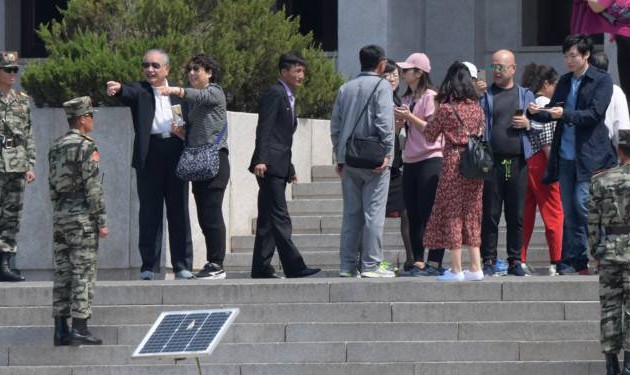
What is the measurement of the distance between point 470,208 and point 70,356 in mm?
3210

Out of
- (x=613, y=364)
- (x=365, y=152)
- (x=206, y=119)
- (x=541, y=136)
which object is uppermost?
(x=206, y=119)

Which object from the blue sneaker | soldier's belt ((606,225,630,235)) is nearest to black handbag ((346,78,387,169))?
the blue sneaker

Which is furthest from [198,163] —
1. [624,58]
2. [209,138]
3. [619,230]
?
[619,230]

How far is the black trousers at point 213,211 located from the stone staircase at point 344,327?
724 mm

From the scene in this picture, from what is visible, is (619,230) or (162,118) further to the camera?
(162,118)

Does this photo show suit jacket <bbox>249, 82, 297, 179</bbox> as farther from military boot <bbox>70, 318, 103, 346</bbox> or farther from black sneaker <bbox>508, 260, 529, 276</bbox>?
military boot <bbox>70, 318, 103, 346</bbox>

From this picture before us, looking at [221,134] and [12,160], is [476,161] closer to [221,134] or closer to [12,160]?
[221,134]

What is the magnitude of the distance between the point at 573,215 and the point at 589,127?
701mm

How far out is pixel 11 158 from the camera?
1510cm

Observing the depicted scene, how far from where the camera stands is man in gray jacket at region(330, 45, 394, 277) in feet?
47.7

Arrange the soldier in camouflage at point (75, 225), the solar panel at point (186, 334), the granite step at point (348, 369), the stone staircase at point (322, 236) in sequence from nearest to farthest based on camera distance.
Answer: the solar panel at point (186, 334)
the granite step at point (348, 369)
the soldier in camouflage at point (75, 225)
the stone staircase at point (322, 236)

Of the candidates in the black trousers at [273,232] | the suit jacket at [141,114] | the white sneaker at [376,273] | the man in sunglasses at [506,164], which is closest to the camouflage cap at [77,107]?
the suit jacket at [141,114]

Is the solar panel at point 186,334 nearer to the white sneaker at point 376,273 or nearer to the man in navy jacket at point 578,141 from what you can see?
the white sneaker at point 376,273

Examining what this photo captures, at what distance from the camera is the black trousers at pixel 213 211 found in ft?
49.4
